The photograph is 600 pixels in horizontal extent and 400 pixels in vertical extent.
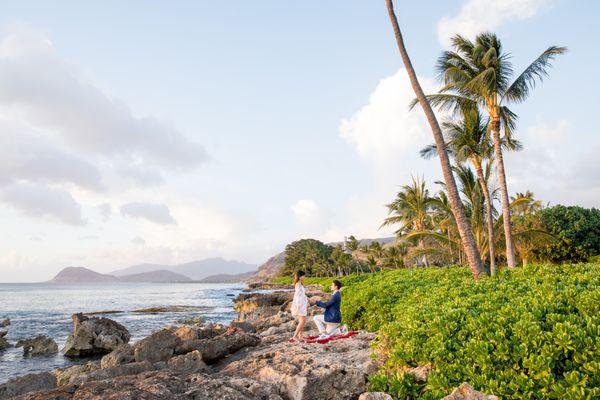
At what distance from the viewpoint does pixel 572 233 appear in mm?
27188

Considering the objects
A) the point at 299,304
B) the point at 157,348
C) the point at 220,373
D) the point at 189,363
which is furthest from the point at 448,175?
the point at 157,348

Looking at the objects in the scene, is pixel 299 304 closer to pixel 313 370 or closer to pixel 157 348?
pixel 157 348

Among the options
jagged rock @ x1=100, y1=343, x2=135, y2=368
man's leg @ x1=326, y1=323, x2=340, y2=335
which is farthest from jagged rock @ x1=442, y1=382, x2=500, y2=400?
jagged rock @ x1=100, y1=343, x2=135, y2=368

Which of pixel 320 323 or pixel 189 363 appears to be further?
pixel 320 323

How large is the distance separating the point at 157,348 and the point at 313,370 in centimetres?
640

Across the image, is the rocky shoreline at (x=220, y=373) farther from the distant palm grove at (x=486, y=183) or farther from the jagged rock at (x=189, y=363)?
the distant palm grove at (x=486, y=183)

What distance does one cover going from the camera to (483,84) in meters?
19.1

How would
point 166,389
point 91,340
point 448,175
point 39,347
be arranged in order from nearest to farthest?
point 166,389 < point 448,175 < point 91,340 < point 39,347

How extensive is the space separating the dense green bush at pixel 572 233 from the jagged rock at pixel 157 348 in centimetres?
2594

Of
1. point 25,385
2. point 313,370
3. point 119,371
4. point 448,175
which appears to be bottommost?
point 25,385

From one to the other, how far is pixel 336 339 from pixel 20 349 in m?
17.9

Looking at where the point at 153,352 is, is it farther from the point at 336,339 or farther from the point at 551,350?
the point at 551,350

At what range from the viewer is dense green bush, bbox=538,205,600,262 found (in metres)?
27.0

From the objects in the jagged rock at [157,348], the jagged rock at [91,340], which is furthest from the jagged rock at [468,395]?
the jagged rock at [91,340]
